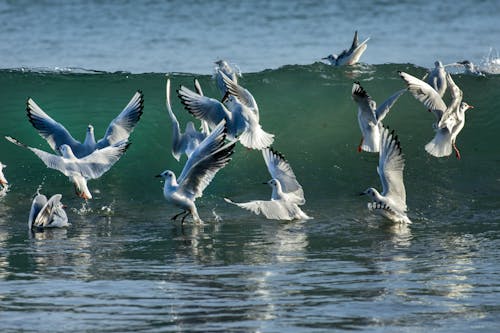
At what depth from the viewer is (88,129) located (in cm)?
1430

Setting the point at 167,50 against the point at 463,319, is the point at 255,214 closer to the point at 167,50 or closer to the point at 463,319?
the point at 463,319

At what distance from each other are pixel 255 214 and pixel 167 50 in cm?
1108

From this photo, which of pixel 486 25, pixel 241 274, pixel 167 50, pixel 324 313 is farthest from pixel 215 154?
pixel 486 25

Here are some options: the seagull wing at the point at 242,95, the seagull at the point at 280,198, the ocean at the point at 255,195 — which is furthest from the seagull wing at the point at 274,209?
the seagull wing at the point at 242,95

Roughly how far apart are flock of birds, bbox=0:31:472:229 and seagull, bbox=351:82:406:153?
1cm

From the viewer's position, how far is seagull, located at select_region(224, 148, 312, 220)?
12.2m

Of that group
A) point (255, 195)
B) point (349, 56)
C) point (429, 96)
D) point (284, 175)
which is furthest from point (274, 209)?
point (349, 56)

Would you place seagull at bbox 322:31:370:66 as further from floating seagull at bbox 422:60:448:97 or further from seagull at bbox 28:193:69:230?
seagull at bbox 28:193:69:230

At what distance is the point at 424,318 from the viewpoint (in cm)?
836

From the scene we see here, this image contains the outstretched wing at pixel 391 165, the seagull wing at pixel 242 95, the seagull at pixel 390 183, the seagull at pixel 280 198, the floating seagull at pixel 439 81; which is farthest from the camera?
the floating seagull at pixel 439 81

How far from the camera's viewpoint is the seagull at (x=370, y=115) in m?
14.5

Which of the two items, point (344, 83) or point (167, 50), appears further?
point (167, 50)

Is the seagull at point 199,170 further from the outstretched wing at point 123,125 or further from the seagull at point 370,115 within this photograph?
the seagull at point 370,115

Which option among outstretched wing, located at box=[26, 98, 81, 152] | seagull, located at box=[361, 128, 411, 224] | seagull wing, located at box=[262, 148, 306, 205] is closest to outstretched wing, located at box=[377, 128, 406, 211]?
seagull, located at box=[361, 128, 411, 224]
